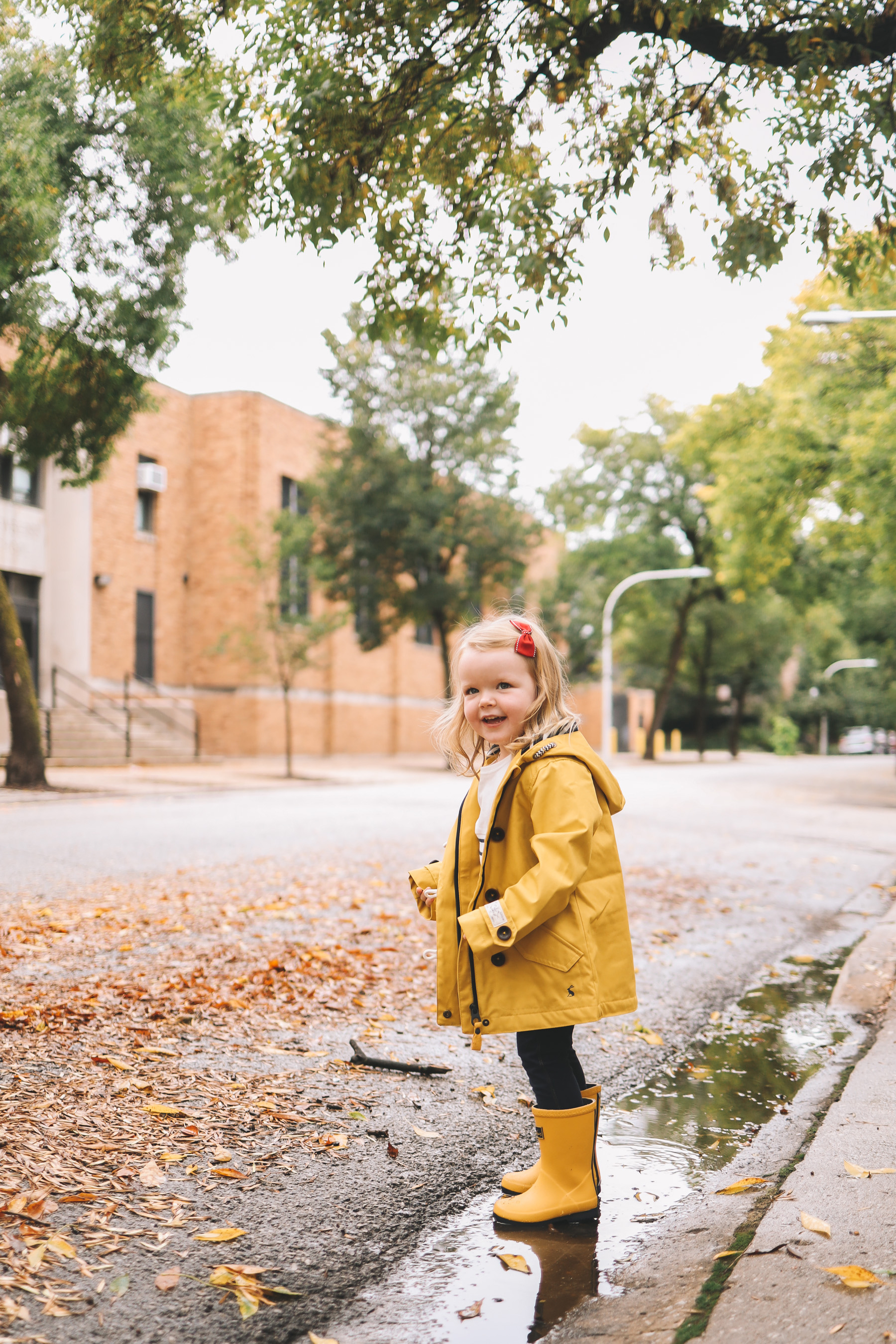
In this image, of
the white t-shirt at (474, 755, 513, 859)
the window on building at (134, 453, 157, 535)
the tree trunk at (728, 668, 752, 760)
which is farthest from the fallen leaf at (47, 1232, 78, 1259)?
the tree trunk at (728, 668, 752, 760)

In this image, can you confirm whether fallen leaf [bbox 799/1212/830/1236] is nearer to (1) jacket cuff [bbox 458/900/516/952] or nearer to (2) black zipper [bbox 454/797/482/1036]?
(2) black zipper [bbox 454/797/482/1036]

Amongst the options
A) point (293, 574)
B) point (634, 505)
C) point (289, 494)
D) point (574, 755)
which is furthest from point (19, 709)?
point (634, 505)

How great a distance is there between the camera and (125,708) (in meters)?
26.9

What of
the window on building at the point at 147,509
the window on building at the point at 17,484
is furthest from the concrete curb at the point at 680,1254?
the window on building at the point at 147,509

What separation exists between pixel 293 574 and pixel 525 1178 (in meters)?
26.4

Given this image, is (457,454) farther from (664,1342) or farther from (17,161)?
(664,1342)

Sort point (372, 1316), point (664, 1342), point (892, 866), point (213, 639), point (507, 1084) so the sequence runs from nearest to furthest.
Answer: point (664, 1342) < point (372, 1316) < point (507, 1084) < point (892, 866) < point (213, 639)

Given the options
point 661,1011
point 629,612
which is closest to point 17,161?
point 661,1011

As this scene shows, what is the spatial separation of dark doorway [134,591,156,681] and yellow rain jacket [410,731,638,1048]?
1170 inches

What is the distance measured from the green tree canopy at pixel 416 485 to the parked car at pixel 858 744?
5085cm

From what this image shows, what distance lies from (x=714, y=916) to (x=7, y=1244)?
20.6ft

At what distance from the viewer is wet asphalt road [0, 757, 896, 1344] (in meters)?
2.67

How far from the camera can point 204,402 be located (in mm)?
34125

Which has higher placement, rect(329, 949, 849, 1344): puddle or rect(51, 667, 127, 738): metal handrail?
rect(51, 667, 127, 738): metal handrail
